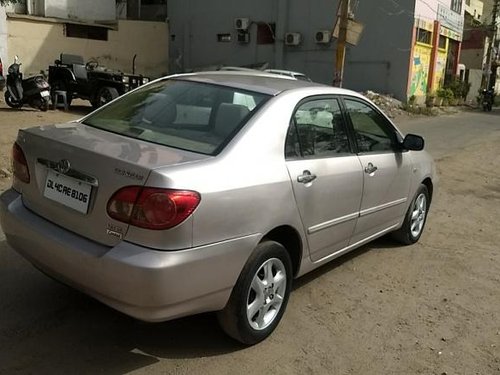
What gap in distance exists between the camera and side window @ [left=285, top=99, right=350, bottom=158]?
357 centimetres

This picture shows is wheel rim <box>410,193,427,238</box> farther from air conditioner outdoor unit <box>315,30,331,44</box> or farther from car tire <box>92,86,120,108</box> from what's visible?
air conditioner outdoor unit <box>315,30,331,44</box>

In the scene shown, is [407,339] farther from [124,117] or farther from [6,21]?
[6,21]

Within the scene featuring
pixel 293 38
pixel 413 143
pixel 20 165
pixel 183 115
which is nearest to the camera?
pixel 20 165

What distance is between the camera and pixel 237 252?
3.01m

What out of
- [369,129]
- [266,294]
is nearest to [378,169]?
[369,129]

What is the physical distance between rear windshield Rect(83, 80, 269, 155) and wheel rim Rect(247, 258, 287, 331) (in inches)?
31.3

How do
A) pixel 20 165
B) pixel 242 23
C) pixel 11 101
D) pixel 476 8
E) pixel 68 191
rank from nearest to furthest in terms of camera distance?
pixel 68 191 → pixel 20 165 → pixel 11 101 → pixel 242 23 → pixel 476 8

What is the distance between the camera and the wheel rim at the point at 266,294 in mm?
3270

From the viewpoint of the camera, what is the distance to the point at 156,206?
2727mm

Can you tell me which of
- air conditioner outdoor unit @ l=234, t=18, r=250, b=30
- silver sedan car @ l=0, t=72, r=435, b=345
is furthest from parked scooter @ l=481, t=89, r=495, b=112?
silver sedan car @ l=0, t=72, r=435, b=345

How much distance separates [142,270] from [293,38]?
2434cm

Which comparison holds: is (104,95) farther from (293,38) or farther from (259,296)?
(293,38)

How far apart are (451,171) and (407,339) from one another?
6.81 meters

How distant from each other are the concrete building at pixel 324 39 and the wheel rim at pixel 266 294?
65.4ft
